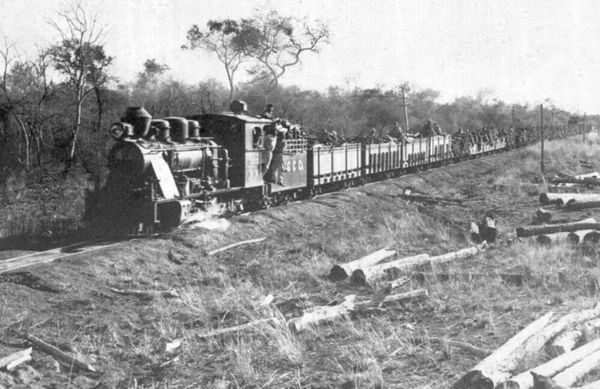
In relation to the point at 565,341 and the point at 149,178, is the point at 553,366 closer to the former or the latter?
the point at 565,341

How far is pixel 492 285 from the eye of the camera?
910 centimetres

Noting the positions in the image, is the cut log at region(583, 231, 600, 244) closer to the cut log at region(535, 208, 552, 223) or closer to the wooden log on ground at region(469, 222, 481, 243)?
the wooden log on ground at region(469, 222, 481, 243)

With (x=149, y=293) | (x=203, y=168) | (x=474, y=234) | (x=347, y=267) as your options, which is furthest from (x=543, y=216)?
(x=149, y=293)

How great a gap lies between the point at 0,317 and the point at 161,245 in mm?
4807

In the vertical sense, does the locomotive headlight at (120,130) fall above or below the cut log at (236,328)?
above

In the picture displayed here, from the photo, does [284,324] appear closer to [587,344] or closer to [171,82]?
[587,344]

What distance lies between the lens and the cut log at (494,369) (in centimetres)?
545

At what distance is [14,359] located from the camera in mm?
6516

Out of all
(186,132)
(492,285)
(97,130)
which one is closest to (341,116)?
(97,130)

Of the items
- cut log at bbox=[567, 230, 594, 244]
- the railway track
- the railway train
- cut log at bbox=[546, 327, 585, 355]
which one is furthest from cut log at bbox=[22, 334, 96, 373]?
cut log at bbox=[567, 230, 594, 244]

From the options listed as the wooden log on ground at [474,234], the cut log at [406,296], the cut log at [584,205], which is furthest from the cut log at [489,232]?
the cut log at [406,296]

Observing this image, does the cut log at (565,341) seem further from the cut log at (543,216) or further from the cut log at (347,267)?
the cut log at (543,216)

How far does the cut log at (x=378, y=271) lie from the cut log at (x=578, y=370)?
423 centimetres

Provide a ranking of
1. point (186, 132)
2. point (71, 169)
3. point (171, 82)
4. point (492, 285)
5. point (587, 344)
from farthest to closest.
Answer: point (171, 82) < point (71, 169) < point (186, 132) < point (492, 285) < point (587, 344)
